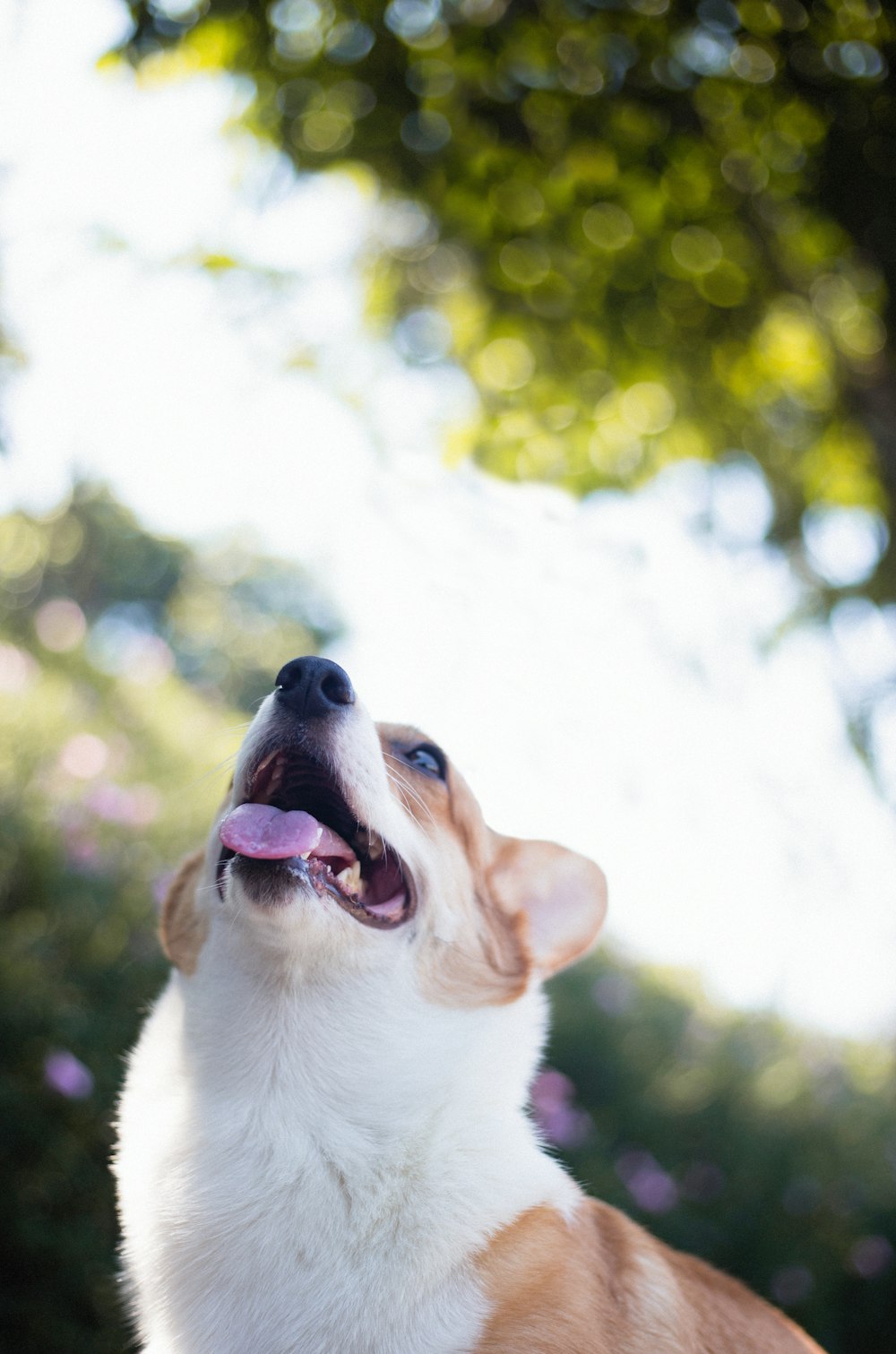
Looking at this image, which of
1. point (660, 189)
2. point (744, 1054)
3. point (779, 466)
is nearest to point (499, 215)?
point (660, 189)

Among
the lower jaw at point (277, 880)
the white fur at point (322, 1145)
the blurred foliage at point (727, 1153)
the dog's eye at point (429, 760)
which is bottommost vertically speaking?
the blurred foliage at point (727, 1153)

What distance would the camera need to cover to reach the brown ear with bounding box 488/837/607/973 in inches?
107

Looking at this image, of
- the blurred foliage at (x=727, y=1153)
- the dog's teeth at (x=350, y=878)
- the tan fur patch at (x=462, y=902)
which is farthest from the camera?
the blurred foliage at (x=727, y=1153)

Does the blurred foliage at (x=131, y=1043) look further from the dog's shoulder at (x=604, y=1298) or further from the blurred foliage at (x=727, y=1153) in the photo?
the dog's shoulder at (x=604, y=1298)

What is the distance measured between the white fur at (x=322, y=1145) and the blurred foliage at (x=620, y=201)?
295 centimetres

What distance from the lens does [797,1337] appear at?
244 cm

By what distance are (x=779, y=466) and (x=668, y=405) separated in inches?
40.6

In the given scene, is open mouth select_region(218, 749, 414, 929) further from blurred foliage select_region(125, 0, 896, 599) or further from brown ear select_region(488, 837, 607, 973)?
blurred foliage select_region(125, 0, 896, 599)

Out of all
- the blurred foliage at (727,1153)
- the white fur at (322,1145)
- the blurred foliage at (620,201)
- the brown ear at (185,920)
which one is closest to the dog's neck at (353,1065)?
the white fur at (322,1145)

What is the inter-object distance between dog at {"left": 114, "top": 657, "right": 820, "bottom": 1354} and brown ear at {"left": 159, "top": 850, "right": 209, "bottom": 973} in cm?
2

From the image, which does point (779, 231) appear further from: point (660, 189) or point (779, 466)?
point (779, 466)

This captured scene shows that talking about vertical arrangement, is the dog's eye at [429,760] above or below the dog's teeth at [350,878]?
below

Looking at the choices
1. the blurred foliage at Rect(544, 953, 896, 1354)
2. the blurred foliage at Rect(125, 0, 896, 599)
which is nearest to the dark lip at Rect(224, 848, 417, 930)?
the blurred foliage at Rect(544, 953, 896, 1354)

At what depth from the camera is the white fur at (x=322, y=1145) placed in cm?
195
